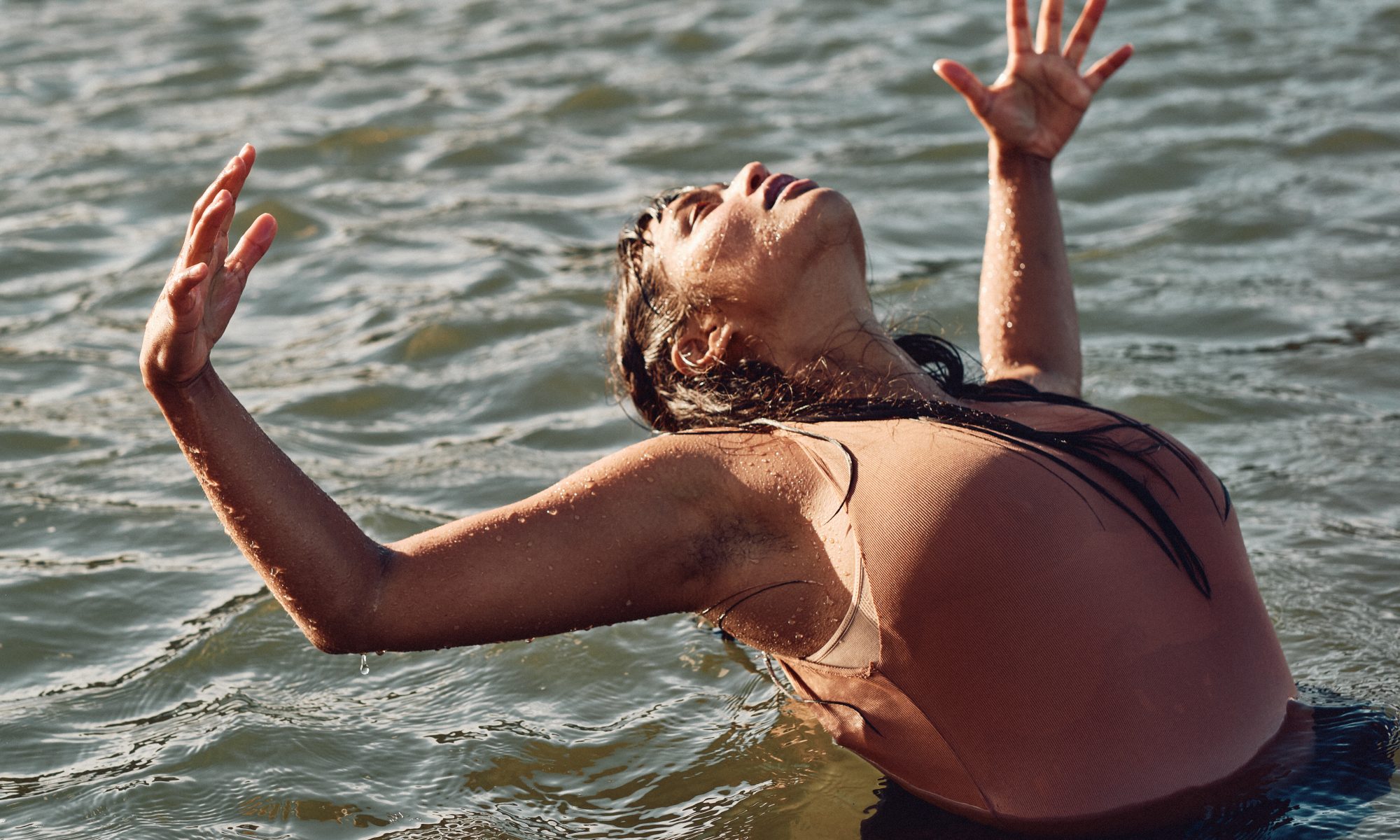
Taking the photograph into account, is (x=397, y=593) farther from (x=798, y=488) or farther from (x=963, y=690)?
(x=963, y=690)

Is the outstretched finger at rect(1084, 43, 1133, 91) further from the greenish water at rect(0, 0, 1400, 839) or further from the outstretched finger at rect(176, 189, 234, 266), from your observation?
the outstretched finger at rect(176, 189, 234, 266)

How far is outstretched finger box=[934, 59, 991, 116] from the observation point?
12.5 ft

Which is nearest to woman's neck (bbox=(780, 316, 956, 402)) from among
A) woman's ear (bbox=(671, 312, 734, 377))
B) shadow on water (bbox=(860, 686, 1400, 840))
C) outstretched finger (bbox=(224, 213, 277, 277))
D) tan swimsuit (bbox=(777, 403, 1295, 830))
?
woman's ear (bbox=(671, 312, 734, 377))

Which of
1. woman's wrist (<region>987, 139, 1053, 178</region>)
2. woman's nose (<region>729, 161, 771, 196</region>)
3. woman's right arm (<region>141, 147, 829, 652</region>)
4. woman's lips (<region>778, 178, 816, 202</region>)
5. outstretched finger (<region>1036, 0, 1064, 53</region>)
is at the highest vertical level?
outstretched finger (<region>1036, 0, 1064, 53</region>)

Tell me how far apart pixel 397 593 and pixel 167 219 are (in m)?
5.21

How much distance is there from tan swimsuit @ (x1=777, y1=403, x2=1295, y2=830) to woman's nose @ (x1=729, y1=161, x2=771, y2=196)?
0.62 metres

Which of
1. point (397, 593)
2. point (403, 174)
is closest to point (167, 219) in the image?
point (403, 174)

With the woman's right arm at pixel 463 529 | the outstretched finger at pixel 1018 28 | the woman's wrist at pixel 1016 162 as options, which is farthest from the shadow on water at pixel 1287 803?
the outstretched finger at pixel 1018 28

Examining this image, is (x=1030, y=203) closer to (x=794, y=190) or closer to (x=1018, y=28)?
(x=1018, y=28)

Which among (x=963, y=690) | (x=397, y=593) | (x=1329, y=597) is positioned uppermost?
(x=397, y=593)

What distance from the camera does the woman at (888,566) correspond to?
2.65m

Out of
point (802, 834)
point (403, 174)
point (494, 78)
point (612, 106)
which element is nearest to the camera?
point (802, 834)

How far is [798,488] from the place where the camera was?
285 cm

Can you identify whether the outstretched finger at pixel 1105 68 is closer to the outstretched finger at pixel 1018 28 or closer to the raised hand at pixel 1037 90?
the raised hand at pixel 1037 90
